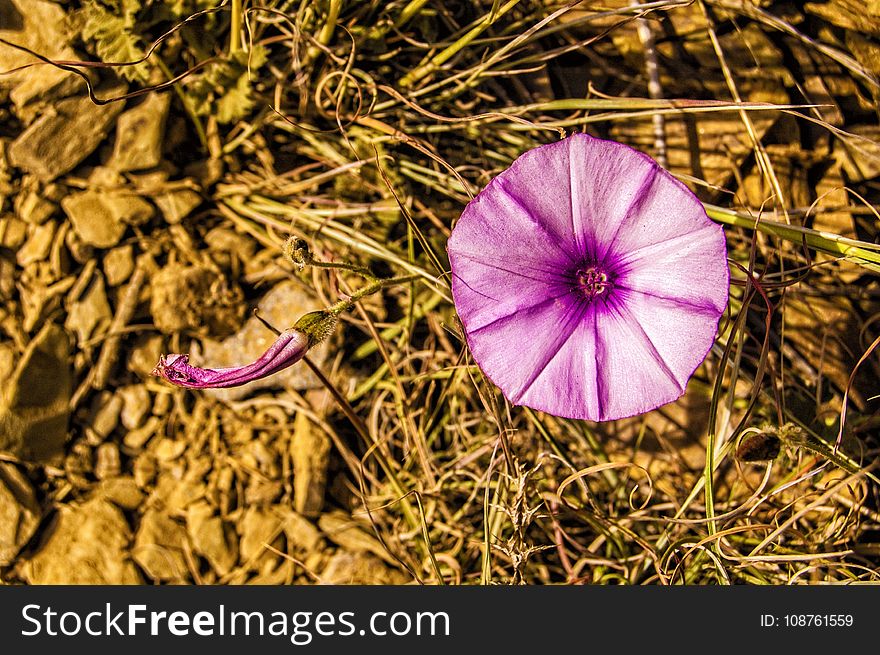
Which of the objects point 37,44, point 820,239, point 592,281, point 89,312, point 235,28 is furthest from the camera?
point 89,312

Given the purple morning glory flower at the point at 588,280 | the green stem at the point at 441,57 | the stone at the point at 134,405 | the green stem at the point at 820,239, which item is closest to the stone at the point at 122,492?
the stone at the point at 134,405

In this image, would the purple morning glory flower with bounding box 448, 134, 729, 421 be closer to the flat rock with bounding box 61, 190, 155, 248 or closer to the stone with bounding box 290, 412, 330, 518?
the stone with bounding box 290, 412, 330, 518

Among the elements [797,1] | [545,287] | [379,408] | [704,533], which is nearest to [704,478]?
[704,533]

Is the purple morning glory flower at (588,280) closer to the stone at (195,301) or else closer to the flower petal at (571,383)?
the flower petal at (571,383)

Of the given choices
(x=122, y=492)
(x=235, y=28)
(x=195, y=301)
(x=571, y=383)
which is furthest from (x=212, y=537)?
(x=235, y=28)

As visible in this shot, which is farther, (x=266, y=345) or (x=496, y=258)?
(x=266, y=345)

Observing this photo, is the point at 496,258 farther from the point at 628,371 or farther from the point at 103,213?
the point at 103,213

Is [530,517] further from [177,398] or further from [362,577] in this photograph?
[177,398]
